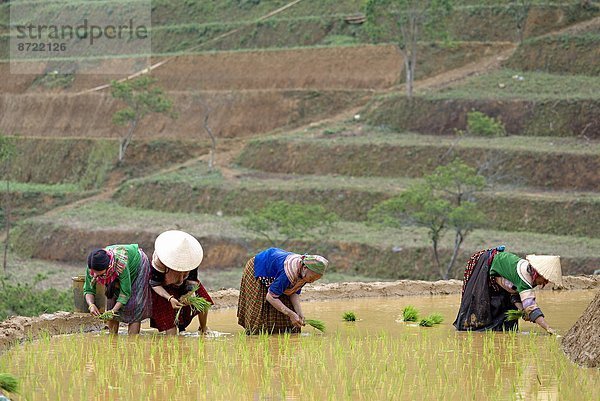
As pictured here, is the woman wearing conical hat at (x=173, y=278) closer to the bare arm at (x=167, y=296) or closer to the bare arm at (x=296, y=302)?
the bare arm at (x=167, y=296)

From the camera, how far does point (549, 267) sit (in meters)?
11.4

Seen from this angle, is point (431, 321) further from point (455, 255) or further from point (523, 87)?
point (523, 87)

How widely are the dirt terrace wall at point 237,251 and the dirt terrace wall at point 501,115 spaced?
970 cm

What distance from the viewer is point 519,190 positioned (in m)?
32.9

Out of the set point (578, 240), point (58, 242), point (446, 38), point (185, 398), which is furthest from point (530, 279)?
point (446, 38)

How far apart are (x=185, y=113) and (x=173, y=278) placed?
123 feet

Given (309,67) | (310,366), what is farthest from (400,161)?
(310,366)

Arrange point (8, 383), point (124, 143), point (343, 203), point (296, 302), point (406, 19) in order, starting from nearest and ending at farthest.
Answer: point (8, 383)
point (296, 302)
point (343, 203)
point (406, 19)
point (124, 143)

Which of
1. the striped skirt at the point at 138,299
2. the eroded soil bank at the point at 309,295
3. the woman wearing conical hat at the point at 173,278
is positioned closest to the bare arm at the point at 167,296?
the woman wearing conical hat at the point at 173,278

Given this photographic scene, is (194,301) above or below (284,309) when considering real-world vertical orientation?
above

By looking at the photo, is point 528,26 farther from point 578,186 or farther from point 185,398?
point 185,398

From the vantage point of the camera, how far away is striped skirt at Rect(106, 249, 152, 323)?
1191 cm

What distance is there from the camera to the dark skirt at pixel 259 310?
12047 millimetres

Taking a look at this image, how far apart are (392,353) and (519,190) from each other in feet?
74.3
